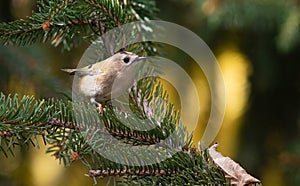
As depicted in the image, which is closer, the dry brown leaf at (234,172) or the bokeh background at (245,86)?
the dry brown leaf at (234,172)

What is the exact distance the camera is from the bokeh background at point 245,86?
193cm

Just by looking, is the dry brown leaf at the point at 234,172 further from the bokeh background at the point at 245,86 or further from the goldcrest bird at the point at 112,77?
the bokeh background at the point at 245,86

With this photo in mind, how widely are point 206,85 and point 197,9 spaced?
0.96 feet

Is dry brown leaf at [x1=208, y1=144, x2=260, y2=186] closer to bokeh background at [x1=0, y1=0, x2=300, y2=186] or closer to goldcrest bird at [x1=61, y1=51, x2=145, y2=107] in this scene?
goldcrest bird at [x1=61, y1=51, x2=145, y2=107]

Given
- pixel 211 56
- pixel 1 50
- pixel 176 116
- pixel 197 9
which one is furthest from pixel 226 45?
pixel 176 116

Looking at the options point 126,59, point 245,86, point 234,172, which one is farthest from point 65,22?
point 245,86

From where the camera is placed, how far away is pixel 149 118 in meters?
0.88

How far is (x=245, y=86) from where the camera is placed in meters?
2.08

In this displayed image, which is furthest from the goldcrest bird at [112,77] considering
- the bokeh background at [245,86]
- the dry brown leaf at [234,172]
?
the bokeh background at [245,86]

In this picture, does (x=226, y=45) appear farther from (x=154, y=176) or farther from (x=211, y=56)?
(x=154, y=176)

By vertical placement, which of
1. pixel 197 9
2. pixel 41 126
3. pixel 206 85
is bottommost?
pixel 41 126

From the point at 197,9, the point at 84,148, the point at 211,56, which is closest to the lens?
the point at 84,148

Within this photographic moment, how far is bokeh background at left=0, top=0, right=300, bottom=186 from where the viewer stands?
6.32ft

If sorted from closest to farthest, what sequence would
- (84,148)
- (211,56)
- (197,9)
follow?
1. (84,148)
2. (197,9)
3. (211,56)
